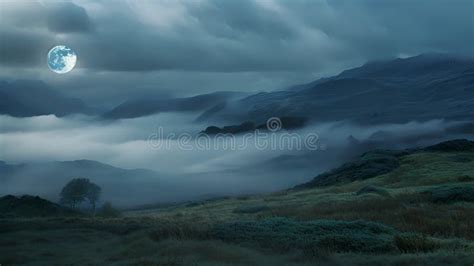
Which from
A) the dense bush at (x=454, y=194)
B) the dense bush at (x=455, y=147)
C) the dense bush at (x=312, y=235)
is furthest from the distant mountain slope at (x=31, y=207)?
the dense bush at (x=455, y=147)

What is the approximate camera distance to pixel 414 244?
65.6 feet

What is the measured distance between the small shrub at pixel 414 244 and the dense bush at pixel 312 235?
294 mm

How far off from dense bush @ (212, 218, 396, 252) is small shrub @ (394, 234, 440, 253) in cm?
29

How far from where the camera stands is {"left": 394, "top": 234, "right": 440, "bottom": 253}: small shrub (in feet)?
64.8

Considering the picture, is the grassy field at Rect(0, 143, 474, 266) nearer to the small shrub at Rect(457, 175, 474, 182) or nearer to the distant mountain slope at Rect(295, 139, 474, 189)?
the small shrub at Rect(457, 175, 474, 182)

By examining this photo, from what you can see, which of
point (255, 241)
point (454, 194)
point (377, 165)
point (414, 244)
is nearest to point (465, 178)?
point (454, 194)

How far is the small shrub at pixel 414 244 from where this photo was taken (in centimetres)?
1975

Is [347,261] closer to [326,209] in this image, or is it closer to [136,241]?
[136,241]

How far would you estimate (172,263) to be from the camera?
58.1 feet

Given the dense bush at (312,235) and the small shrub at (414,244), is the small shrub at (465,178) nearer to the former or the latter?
the dense bush at (312,235)

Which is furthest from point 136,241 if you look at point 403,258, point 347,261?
point 403,258

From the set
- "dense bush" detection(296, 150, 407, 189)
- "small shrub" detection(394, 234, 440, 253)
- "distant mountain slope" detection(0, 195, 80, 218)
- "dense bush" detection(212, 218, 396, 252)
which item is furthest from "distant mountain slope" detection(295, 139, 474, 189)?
Answer: "small shrub" detection(394, 234, 440, 253)

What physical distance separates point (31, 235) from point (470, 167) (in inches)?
2278

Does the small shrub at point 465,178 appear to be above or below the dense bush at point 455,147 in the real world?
below
